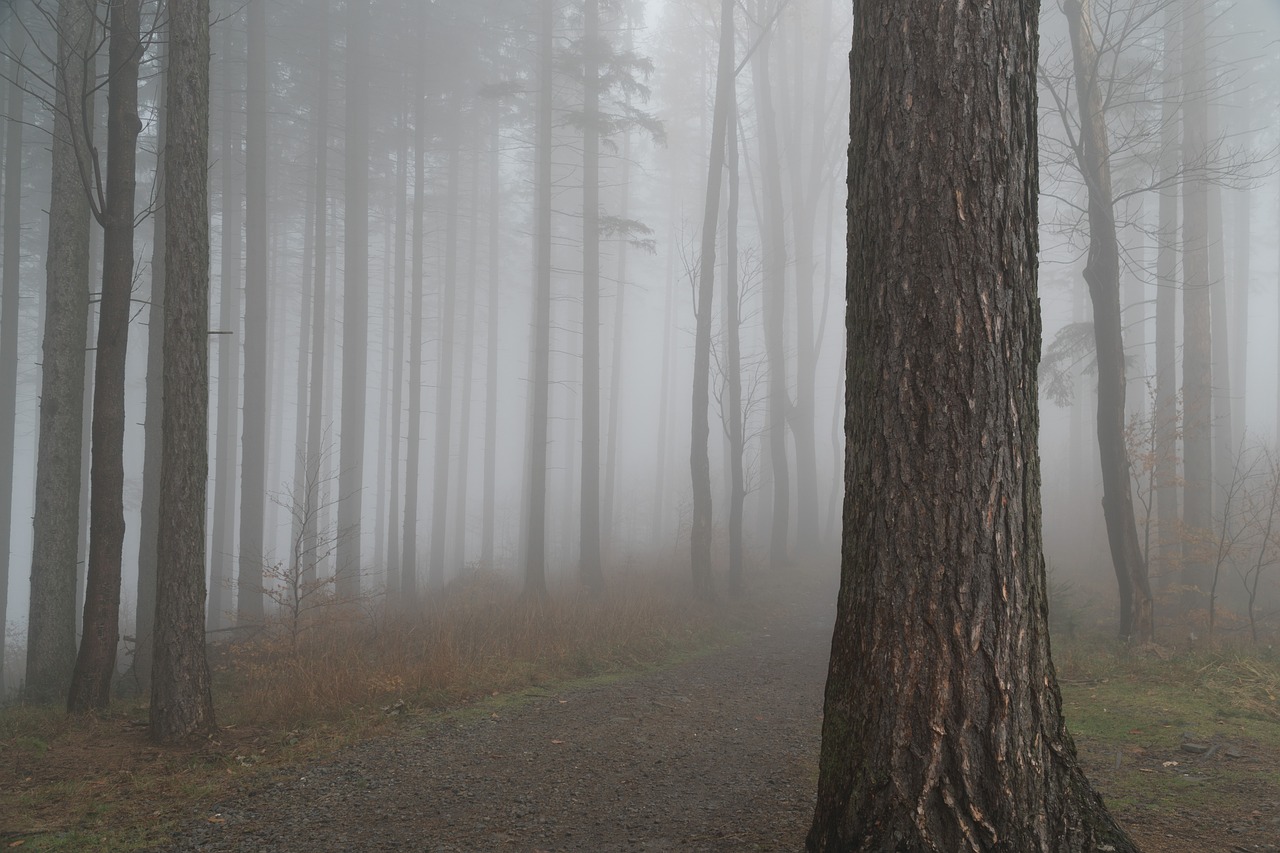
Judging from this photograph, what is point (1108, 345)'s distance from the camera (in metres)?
9.30

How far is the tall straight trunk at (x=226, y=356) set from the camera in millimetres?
15641

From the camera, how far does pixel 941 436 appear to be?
9.84 ft

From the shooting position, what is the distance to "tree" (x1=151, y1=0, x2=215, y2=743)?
20.0 ft

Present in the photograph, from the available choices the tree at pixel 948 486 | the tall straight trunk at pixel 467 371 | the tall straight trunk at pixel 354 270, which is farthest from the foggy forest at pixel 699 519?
the tall straight trunk at pixel 467 371

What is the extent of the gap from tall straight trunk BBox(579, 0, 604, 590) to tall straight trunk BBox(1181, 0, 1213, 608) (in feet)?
31.8

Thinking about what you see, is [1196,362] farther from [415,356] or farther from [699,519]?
[415,356]

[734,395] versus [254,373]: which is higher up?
[254,373]

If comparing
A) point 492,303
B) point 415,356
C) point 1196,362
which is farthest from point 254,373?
point 1196,362

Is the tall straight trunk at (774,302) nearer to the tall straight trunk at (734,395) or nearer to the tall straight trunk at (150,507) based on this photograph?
the tall straight trunk at (734,395)

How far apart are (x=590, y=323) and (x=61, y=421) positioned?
932 cm

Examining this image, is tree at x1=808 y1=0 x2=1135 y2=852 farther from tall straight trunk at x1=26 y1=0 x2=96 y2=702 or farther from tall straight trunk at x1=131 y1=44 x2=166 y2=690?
tall straight trunk at x1=26 y1=0 x2=96 y2=702

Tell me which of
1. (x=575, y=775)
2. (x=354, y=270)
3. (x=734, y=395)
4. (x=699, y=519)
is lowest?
(x=575, y=775)

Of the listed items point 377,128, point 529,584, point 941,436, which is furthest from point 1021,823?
point 377,128

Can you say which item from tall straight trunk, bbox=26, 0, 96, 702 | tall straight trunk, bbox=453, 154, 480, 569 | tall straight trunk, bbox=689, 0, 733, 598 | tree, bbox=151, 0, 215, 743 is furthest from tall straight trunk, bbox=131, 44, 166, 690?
tall straight trunk, bbox=453, 154, 480, 569
